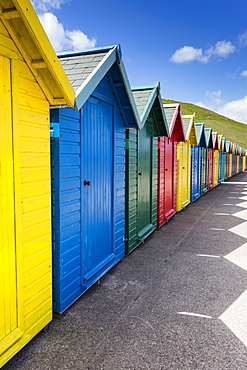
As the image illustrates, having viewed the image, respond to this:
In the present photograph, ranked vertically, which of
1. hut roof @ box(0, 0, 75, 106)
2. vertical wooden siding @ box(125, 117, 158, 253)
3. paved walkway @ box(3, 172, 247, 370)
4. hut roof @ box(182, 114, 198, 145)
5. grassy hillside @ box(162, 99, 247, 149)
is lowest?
paved walkway @ box(3, 172, 247, 370)

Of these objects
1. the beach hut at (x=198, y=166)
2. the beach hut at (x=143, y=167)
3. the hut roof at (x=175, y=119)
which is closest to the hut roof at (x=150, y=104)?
the beach hut at (x=143, y=167)

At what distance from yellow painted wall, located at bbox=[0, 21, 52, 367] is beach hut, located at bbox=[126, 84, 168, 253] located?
266 centimetres

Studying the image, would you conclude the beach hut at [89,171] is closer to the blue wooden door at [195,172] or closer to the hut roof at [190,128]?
the hut roof at [190,128]

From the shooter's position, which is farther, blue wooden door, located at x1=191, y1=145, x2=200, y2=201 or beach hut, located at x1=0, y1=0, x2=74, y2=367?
blue wooden door, located at x1=191, y1=145, x2=200, y2=201

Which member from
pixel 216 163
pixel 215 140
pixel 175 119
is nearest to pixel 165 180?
pixel 175 119

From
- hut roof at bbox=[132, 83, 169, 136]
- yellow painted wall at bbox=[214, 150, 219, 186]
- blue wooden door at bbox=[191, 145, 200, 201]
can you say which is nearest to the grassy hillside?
yellow painted wall at bbox=[214, 150, 219, 186]

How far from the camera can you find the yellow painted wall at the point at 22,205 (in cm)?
268

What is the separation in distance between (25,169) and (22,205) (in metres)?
0.35

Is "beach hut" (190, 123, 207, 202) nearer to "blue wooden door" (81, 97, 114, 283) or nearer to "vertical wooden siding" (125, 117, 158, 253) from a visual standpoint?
"vertical wooden siding" (125, 117, 158, 253)

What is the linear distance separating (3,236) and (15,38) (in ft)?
5.78

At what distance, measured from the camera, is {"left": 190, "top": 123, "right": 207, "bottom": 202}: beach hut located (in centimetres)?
1302

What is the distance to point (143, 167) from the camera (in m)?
6.77

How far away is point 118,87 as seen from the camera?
4.84 meters

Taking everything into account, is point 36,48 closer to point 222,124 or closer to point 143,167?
point 143,167
